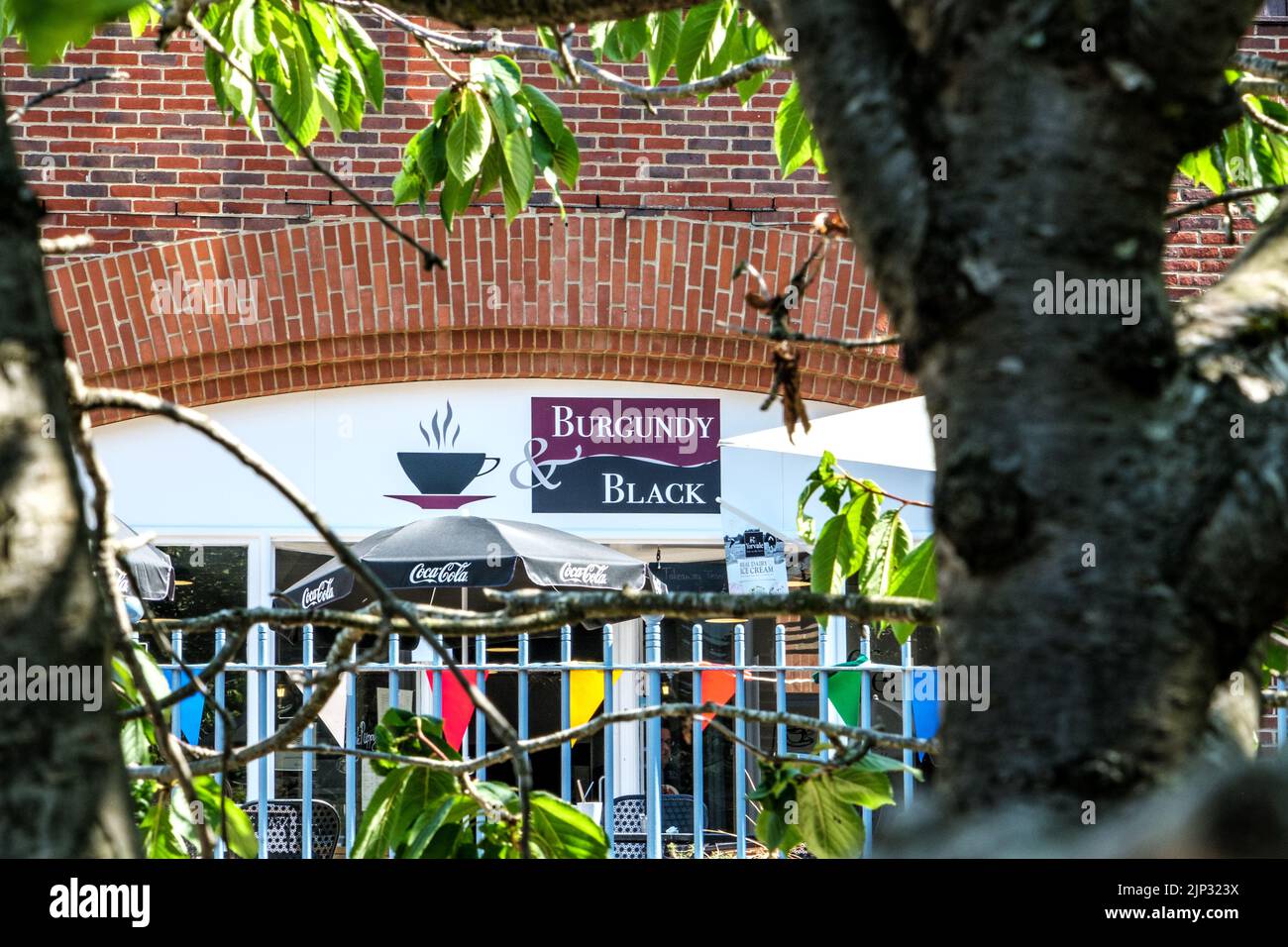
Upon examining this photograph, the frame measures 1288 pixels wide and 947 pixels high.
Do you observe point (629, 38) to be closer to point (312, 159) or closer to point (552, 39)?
point (552, 39)

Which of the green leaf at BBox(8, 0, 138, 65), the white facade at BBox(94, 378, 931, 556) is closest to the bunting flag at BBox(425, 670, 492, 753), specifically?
the white facade at BBox(94, 378, 931, 556)

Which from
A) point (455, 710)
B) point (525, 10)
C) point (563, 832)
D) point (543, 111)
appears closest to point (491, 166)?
point (543, 111)

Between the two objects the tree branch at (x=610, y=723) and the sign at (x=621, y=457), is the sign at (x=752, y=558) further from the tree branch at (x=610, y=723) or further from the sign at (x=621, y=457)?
the tree branch at (x=610, y=723)

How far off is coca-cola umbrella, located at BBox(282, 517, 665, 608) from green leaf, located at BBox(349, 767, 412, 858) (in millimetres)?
4215

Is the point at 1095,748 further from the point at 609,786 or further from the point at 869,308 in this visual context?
the point at 869,308

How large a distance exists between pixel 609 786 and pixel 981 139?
4.75 meters

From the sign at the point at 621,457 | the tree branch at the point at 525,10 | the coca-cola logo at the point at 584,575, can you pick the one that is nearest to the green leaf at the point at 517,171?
the tree branch at the point at 525,10

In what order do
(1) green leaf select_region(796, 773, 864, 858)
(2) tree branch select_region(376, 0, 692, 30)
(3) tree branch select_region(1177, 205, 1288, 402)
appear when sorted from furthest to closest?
(1) green leaf select_region(796, 773, 864, 858) < (2) tree branch select_region(376, 0, 692, 30) < (3) tree branch select_region(1177, 205, 1288, 402)

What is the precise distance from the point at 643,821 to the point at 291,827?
5.78 feet

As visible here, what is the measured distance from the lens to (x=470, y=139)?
2832mm

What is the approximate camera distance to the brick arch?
299 inches

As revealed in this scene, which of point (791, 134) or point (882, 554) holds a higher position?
point (791, 134)

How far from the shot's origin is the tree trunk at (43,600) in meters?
0.77

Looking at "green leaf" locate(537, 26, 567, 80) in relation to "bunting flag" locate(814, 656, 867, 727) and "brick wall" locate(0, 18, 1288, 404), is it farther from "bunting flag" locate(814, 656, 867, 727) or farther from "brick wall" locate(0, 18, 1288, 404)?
"brick wall" locate(0, 18, 1288, 404)
